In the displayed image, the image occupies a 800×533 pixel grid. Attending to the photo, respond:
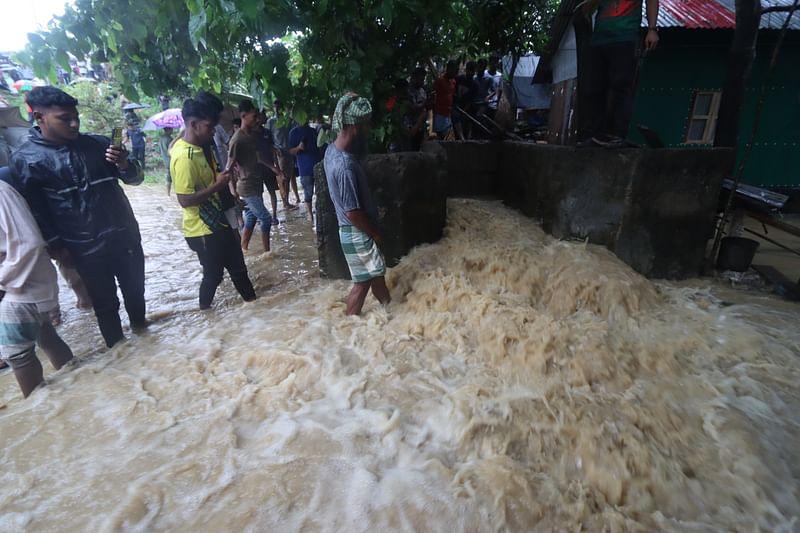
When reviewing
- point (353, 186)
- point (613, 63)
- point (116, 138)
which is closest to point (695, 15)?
point (613, 63)

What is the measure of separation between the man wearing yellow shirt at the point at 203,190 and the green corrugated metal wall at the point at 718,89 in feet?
29.3

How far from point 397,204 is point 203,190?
2259mm

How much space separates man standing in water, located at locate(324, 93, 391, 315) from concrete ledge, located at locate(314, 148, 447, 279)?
122cm

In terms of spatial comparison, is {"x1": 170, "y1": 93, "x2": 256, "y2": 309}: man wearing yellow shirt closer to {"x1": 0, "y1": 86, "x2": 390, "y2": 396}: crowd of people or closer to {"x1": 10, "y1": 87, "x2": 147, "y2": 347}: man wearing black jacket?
{"x1": 0, "y1": 86, "x2": 390, "y2": 396}: crowd of people

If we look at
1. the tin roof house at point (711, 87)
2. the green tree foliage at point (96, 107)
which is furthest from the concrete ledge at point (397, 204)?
the green tree foliage at point (96, 107)

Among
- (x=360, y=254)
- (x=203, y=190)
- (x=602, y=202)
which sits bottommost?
(x=360, y=254)

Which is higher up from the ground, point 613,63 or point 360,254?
point 613,63

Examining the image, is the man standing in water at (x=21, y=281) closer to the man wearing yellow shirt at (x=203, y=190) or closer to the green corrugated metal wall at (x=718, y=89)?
the man wearing yellow shirt at (x=203, y=190)

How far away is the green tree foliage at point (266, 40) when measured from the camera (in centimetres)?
363

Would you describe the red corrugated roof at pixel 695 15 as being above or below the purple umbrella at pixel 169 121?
above

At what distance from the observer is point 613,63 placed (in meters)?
4.85

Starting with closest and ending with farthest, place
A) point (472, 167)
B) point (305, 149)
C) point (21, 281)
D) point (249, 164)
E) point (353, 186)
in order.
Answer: point (21, 281), point (353, 186), point (249, 164), point (472, 167), point (305, 149)

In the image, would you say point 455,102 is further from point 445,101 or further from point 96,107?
point 96,107

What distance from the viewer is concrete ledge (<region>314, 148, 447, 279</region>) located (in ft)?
16.9
